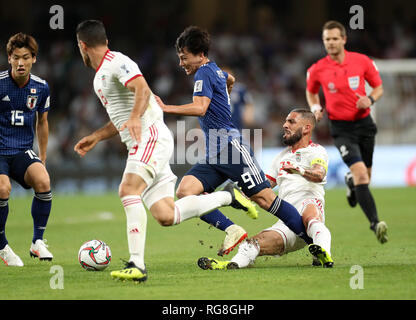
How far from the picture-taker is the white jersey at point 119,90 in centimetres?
591

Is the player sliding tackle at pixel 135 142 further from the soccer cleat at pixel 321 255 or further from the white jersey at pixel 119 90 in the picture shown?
the soccer cleat at pixel 321 255

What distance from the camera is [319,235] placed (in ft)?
21.9

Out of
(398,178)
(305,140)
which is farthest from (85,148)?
(398,178)

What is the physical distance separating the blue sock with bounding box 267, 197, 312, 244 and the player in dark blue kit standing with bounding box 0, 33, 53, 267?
2.43m

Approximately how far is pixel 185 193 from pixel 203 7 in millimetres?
18776

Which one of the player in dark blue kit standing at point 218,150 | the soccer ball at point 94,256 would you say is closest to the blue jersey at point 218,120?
the player in dark blue kit standing at point 218,150

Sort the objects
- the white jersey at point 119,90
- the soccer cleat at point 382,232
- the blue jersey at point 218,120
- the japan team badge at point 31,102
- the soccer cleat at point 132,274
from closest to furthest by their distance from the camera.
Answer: the soccer cleat at point 132,274 → the white jersey at point 119,90 → the blue jersey at point 218,120 → the japan team badge at point 31,102 → the soccer cleat at point 382,232

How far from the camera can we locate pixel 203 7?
24.9 metres

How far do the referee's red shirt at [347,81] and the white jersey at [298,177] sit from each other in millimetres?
2394

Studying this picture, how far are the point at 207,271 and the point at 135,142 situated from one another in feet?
4.57

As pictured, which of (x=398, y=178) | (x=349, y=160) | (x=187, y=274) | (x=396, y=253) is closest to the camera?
(x=187, y=274)

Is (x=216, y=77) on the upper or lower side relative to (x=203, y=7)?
lower

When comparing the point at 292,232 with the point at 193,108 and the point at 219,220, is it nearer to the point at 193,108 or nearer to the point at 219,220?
the point at 219,220

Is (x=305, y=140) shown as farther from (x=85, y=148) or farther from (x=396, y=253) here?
(x=85, y=148)
